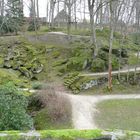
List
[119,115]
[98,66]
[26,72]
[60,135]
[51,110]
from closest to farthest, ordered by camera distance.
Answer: [60,135]
[51,110]
[119,115]
[26,72]
[98,66]

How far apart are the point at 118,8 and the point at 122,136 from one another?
21853mm

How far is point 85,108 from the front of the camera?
21.3 meters

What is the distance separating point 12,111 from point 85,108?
698cm

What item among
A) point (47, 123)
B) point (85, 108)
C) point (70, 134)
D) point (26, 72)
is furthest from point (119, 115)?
point (70, 134)

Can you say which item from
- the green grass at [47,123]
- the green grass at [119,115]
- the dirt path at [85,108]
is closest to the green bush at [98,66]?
the dirt path at [85,108]

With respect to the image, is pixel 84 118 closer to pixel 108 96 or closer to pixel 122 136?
pixel 108 96

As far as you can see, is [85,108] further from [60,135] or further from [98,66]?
[60,135]

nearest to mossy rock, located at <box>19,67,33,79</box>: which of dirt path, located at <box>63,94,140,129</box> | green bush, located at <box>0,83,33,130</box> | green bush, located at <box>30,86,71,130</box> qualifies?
dirt path, located at <box>63,94,140,129</box>

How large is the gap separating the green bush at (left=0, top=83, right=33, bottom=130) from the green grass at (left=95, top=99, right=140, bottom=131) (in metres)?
5.35

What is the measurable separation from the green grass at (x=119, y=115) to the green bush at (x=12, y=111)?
5351mm

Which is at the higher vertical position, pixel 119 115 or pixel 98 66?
pixel 98 66

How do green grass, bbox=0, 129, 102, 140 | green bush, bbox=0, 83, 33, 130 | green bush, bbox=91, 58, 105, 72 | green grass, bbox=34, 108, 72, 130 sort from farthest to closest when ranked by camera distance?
green bush, bbox=91, 58, 105, 72 < green grass, bbox=34, 108, 72, 130 < green bush, bbox=0, 83, 33, 130 < green grass, bbox=0, 129, 102, 140

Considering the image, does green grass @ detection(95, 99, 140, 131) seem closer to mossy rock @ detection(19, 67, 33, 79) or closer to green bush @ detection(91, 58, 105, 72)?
green bush @ detection(91, 58, 105, 72)

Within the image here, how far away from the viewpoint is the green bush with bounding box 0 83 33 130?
15.1m
